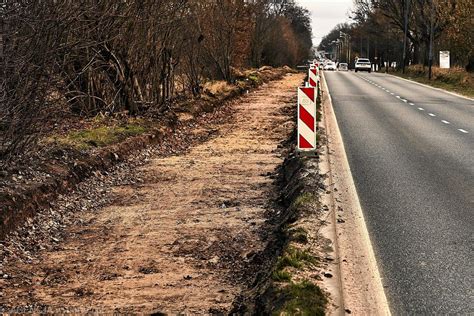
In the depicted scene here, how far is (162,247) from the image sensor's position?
7.05m

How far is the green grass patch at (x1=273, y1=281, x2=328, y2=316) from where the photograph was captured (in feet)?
15.4

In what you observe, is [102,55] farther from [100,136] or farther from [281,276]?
[281,276]

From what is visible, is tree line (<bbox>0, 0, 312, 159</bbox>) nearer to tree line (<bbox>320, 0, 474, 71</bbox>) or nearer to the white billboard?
tree line (<bbox>320, 0, 474, 71</bbox>)

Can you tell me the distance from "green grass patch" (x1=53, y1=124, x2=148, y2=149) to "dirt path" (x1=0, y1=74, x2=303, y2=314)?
1.04 metres

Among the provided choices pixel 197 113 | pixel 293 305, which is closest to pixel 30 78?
pixel 293 305

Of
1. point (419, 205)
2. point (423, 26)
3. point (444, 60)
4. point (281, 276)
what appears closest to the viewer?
point (281, 276)

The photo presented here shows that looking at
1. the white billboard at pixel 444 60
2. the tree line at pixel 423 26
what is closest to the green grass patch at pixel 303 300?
the tree line at pixel 423 26

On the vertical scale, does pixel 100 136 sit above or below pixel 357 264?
above

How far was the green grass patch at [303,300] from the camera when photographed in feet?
15.4

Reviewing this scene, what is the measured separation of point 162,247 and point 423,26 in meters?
63.4

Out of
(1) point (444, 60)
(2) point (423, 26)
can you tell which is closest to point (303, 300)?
(1) point (444, 60)

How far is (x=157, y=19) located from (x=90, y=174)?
778cm

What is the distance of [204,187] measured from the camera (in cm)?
1028

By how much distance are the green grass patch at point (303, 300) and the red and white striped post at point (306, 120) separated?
6.34 m
